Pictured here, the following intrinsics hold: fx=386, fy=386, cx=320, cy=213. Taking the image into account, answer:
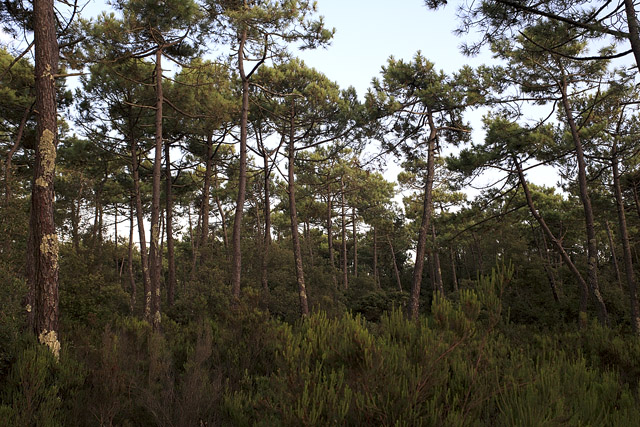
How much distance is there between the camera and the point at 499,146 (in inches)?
553

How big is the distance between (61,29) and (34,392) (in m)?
7.52

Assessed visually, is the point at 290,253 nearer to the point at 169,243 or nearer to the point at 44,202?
the point at 169,243

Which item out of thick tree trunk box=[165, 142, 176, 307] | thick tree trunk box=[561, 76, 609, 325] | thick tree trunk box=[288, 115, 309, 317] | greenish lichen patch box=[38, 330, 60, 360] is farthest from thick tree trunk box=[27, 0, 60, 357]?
thick tree trunk box=[561, 76, 609, 325]

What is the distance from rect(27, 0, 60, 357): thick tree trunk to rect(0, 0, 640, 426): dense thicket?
0.09ft

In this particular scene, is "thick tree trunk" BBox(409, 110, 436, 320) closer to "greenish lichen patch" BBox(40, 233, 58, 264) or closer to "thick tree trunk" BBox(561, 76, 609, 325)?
"thick tree trunk" BBox(561, 76, 609, 325)

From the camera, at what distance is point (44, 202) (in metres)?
5.67

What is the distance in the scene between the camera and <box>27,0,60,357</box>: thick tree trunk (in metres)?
5.48

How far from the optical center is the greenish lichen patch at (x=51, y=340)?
209 inches

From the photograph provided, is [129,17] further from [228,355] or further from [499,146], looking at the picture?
[499,146]

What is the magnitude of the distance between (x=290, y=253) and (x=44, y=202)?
55.2 feet

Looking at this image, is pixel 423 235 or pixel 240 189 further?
pixel 423 235

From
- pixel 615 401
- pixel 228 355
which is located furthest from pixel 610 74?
pixel 228 355

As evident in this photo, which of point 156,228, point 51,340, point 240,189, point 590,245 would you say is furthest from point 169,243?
point 590,245

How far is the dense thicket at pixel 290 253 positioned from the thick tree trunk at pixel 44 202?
3 cm
